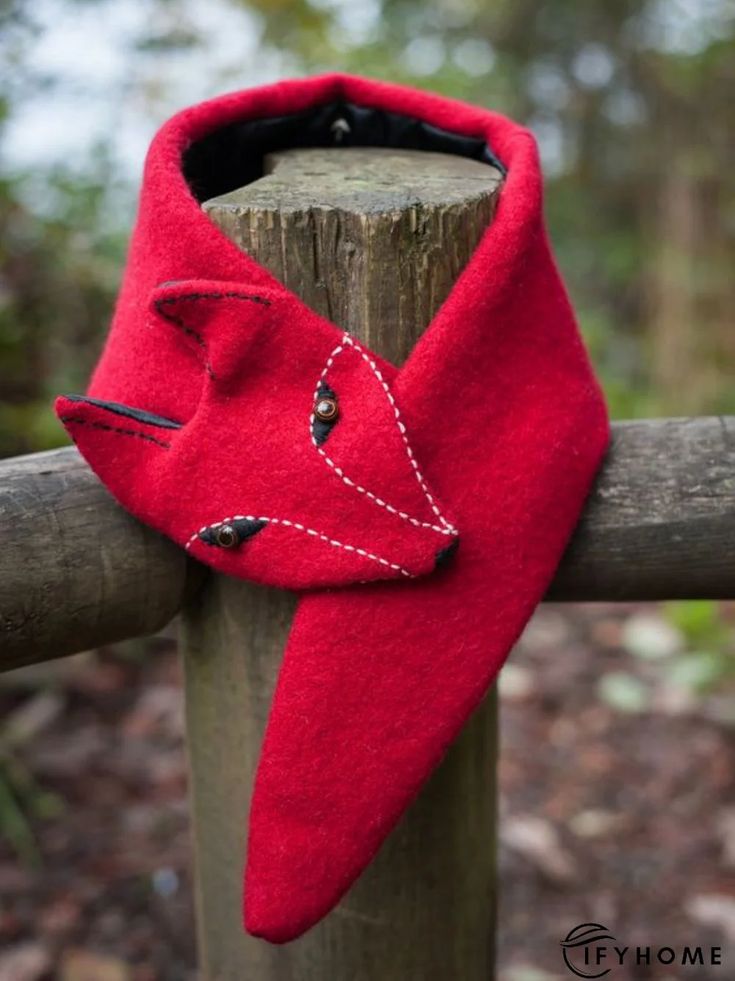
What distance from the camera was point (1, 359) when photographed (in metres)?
2.26

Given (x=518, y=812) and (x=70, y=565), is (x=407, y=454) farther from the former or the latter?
(x=518, y=812)

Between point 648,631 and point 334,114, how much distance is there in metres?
1.85

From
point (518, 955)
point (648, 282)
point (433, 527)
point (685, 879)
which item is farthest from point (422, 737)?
point (648, 282)

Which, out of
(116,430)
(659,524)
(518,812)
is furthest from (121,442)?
(518,812)

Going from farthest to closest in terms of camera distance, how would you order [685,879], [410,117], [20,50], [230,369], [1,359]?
[1,359], [20,50], [685,879], [410,117], [230,369]

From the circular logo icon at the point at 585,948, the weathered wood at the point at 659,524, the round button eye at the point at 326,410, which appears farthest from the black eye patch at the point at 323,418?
the circular logo icon at the point at 585,948

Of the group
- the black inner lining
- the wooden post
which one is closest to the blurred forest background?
the wooden post

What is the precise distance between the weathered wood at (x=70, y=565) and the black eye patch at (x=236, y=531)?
0.10 metres

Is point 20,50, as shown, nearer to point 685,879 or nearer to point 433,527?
point 433,527

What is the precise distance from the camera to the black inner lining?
987mm

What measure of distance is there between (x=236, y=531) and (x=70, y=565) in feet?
0.45

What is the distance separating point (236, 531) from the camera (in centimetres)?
72

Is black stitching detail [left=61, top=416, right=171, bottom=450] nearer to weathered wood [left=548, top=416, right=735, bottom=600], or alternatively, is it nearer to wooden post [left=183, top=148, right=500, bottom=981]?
wooden post [left=183, top=148, right=500, bottom=981]

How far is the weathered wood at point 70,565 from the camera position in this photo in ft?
2.38
